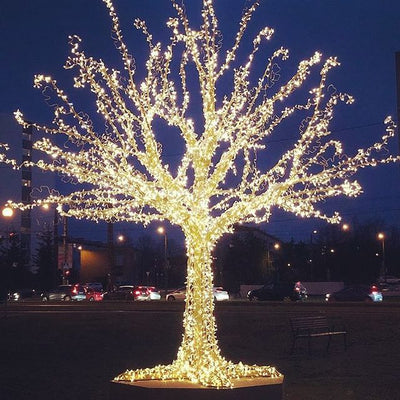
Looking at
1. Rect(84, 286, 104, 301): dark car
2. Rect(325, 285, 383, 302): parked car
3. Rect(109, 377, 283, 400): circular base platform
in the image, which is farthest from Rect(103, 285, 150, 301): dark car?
Rect(109, 377, 283, 400): circular base platform

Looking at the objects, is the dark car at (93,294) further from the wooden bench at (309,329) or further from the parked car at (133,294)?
the wooden bench at (309,329)

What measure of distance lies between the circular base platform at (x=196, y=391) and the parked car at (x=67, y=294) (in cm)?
4946

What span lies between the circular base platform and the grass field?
2607 mm

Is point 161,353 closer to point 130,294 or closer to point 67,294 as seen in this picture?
point 130,294

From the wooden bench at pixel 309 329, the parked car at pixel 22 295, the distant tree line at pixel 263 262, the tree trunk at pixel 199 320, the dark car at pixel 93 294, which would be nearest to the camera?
the tree trunk at pixel 199 320

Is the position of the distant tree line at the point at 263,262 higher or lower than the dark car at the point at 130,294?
higher

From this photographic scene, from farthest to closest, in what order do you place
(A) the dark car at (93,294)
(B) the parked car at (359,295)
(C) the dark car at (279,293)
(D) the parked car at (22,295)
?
1. (D) the parked car at (22,295)
2. (A) the dark car at (93,294)
3. (C) the dark car at (279,293)
4. (B) the parked car at (359,295)

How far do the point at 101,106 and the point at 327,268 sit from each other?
260ft

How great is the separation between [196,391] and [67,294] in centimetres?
5163

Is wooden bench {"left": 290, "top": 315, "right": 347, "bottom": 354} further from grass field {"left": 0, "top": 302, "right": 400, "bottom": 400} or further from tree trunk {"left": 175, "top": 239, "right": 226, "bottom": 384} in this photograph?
tree trunk {"left": 175, "top": 239, "right": 226, "bottom": 384}

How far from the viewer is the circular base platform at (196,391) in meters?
8.60

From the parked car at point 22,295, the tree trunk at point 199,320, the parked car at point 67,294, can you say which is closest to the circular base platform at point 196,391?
the tree trunk at point 199,320

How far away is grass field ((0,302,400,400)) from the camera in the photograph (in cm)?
1248

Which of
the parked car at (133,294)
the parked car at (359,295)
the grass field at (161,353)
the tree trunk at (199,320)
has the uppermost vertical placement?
the parked car at (133,294)
